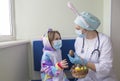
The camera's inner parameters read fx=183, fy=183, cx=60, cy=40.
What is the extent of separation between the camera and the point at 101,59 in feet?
5.57

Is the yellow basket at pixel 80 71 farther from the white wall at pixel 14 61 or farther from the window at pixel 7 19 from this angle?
the window at pixel 7 19

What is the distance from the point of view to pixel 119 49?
2031 millimetres

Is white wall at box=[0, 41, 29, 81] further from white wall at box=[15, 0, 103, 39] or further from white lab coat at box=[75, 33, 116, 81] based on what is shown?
white lab coat at box=[75, 33, 116, 81]

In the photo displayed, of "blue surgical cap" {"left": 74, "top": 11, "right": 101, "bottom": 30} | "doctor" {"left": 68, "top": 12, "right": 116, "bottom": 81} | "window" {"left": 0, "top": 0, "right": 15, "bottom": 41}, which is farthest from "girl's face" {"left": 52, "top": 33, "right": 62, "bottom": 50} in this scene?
"window" {"left": 0, "top": 0, "right": 15, "bottom": 41}

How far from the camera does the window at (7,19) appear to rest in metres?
2.00

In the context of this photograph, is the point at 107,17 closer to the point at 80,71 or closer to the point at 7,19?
the point at 80,71

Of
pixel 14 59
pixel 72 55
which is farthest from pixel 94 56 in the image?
pixel 14 59

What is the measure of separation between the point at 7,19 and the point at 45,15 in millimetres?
441

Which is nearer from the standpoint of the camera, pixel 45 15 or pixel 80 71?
pixel 80 71

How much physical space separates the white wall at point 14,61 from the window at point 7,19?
0.21m

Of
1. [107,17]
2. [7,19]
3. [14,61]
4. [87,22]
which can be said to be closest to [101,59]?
[87,22]

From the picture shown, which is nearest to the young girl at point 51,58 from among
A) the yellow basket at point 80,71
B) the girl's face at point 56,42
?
the girl's face at point 56,42

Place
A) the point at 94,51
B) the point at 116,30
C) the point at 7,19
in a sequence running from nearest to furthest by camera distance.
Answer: the point at 94,51
the point at 116,30
the point at 7,19

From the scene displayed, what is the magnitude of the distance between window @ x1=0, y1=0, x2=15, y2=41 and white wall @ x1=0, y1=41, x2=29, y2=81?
21cm
